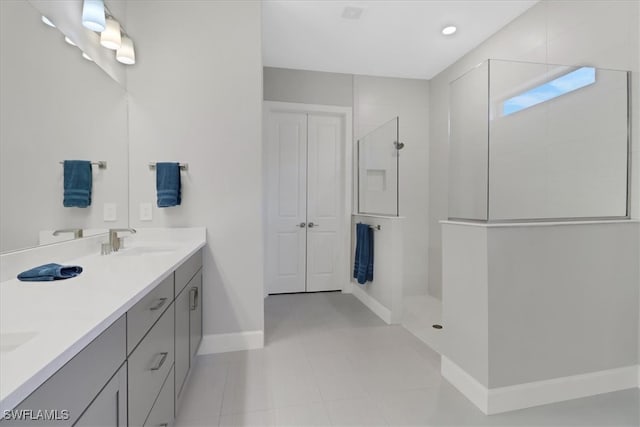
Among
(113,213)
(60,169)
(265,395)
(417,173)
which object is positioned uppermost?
(417,173)

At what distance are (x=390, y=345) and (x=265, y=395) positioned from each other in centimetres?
108

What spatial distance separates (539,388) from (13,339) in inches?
87.6

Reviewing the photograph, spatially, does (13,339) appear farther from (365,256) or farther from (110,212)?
(365,256)

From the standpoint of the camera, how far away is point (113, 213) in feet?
6.50

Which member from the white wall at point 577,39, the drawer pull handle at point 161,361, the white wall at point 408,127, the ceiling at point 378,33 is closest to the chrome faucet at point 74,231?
the drawer pull handle at point 161,361

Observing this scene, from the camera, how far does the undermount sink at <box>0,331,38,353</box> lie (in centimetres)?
64

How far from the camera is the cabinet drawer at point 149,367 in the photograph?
951 millimetres

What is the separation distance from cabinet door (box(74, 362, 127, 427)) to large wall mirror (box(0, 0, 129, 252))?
0.75m

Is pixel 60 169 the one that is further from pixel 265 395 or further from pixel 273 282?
pixel 273 282

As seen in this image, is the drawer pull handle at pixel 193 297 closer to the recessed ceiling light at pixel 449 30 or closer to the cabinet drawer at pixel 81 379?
the cabinet drawer at pixel 81 379

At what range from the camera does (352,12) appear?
2.56 m

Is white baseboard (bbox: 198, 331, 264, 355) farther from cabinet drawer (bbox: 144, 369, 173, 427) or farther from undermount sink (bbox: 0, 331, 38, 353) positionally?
undermount sink (bbox: 0, 331, 38, 353)

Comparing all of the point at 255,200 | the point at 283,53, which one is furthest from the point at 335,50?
the point at 255,200

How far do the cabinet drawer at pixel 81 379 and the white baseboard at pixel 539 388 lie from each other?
67.8 inches
